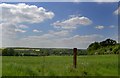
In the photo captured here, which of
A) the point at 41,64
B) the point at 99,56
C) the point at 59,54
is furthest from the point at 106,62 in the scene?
the point at 41,64

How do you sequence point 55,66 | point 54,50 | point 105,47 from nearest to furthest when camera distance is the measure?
1. point 54,50
2. point 55,66
3. point 105,47

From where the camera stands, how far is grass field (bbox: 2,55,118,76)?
26.2ft

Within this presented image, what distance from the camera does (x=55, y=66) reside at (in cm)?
812

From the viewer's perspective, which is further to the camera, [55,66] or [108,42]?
[108,42]

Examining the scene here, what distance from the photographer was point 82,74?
805cm

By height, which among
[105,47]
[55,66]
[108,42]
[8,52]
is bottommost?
[55,66]

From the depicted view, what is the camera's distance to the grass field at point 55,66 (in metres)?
7.99

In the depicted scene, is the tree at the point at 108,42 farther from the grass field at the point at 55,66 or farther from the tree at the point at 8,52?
the tree at the point at 8,52

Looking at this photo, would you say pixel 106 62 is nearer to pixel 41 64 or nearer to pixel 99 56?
pixel 99 56

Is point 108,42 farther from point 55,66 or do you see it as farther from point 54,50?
point 55,66

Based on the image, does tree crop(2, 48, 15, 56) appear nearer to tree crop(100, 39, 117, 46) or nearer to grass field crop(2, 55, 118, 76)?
grass field crop(2, 55, 118, 76)

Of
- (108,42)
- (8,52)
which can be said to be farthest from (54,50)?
(108,42)

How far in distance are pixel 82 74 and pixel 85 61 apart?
1.88 feet

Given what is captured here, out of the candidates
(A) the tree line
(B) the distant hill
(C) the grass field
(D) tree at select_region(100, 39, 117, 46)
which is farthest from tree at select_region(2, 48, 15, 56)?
(D) tree at select_region(100, 39, 117, 46)
